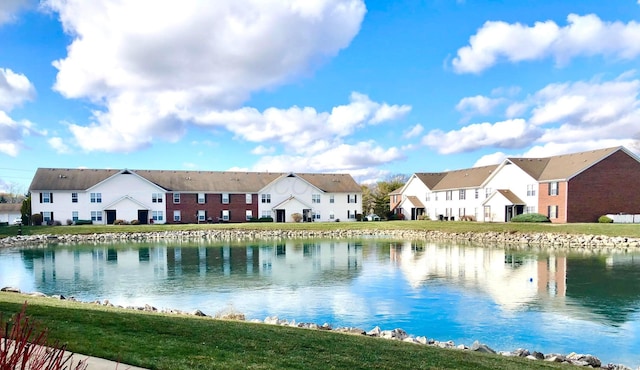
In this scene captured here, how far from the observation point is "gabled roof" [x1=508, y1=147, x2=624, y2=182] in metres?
42.8

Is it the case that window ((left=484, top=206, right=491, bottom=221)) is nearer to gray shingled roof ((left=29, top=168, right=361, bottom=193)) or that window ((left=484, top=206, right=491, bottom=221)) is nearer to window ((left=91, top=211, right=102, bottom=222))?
gray shingled roof ((left=29, top=168, right=361, bottom=193))

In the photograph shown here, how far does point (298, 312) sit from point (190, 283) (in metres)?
7.19

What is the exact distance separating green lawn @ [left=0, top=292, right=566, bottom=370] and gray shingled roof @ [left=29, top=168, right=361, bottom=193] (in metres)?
47.7

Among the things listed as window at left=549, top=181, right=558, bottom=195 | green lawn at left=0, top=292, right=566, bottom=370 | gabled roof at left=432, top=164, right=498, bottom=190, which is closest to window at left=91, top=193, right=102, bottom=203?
gabled roof at left=432, top=164, right=498, bottom=190

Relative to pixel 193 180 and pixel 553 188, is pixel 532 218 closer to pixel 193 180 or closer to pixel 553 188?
pixel 553 188

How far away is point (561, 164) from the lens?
46.7m

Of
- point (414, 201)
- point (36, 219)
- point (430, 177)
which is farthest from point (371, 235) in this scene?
point (36, 219)

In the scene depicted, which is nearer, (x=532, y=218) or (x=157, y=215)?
(x=532, y=218)

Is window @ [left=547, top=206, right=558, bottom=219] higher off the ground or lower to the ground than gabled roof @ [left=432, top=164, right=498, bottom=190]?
lower

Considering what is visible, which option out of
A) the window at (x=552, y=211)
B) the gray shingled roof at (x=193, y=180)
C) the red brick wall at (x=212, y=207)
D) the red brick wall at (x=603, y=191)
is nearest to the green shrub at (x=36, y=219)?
the gray shingled roof at (x=193, y=180)

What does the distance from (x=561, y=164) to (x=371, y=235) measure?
22.0 metres

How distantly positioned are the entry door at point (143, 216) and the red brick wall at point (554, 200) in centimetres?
4567

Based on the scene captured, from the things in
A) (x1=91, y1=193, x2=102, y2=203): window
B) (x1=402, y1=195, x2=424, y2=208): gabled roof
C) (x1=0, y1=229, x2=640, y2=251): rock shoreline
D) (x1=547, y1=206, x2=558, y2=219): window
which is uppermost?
(x1=91, y1=193, x2=102, y2=203): window

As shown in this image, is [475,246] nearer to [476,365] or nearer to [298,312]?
[298,312]
